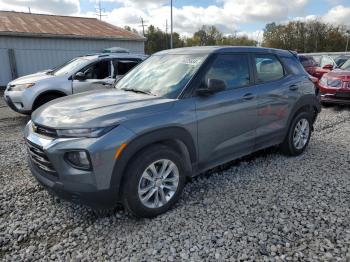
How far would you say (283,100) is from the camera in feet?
14.8

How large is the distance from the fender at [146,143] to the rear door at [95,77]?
419 cm

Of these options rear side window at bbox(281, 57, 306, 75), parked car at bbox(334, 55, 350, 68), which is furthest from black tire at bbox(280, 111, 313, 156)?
parked car at bbox(334, 55, 350, 68)

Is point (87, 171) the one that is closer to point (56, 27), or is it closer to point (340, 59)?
point (340, 59)

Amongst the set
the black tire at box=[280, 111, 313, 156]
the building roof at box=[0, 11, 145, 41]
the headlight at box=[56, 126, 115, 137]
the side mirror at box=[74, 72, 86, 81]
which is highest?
the building roof at box=[0, 11, 145, 41]

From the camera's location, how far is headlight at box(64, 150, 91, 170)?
2.65 meters

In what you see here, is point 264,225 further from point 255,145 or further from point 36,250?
point 36,250

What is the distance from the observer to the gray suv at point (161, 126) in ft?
8.91

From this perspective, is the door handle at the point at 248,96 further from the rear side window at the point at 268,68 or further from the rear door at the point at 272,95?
the rear side window at the point at 268,68

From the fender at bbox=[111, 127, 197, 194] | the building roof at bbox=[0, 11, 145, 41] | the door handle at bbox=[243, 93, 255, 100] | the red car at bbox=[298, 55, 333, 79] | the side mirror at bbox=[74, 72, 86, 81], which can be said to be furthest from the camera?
the building roof at bbox=[0, 11, 145, 41]

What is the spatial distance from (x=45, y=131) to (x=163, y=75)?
156 centimetres

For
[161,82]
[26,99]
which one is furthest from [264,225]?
[26,99]

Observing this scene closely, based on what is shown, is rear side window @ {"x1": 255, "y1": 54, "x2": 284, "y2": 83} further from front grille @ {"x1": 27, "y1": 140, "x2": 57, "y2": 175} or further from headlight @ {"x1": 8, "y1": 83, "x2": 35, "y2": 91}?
headlight @ {"x1": 8, "y1": 83, "x2": 35, "y2": 91}

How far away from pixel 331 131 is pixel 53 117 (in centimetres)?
602

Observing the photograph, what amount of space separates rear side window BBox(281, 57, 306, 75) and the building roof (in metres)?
14.0
